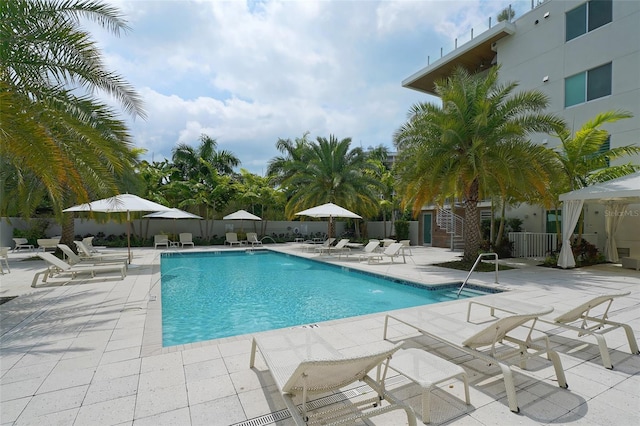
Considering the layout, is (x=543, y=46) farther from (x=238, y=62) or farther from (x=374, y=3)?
(x=238, y=62)

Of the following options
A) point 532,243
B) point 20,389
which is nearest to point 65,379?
point 20,389

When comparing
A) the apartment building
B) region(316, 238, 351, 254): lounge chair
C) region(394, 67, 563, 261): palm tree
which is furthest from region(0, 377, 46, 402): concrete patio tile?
the apartment building

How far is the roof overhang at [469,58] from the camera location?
62.3 ft

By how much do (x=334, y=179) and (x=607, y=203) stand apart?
1304 cm

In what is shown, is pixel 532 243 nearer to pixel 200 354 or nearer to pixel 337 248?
pixel 337 248

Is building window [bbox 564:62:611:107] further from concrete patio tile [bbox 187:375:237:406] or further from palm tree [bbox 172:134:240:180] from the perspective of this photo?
palm tree [bbox 172:134:240:180]

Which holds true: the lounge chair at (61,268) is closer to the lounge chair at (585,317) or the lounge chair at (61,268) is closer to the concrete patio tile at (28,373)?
the concrete patio tile at (28,373)

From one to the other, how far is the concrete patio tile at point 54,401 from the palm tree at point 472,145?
10780mm

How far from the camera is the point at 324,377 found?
2.70 metres

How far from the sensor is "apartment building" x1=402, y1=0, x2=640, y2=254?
14.3 m

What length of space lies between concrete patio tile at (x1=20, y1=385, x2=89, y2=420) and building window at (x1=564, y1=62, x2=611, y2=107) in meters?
20.5

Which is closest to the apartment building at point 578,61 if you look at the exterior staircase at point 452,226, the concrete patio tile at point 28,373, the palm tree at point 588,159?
the palm tree at point 588,159

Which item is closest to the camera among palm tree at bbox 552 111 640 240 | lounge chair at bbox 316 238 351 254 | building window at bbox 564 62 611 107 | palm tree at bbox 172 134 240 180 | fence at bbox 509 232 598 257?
palm tree at bbox 552 111 640 240

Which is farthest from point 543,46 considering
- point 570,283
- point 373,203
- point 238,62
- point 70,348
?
point 70,348
